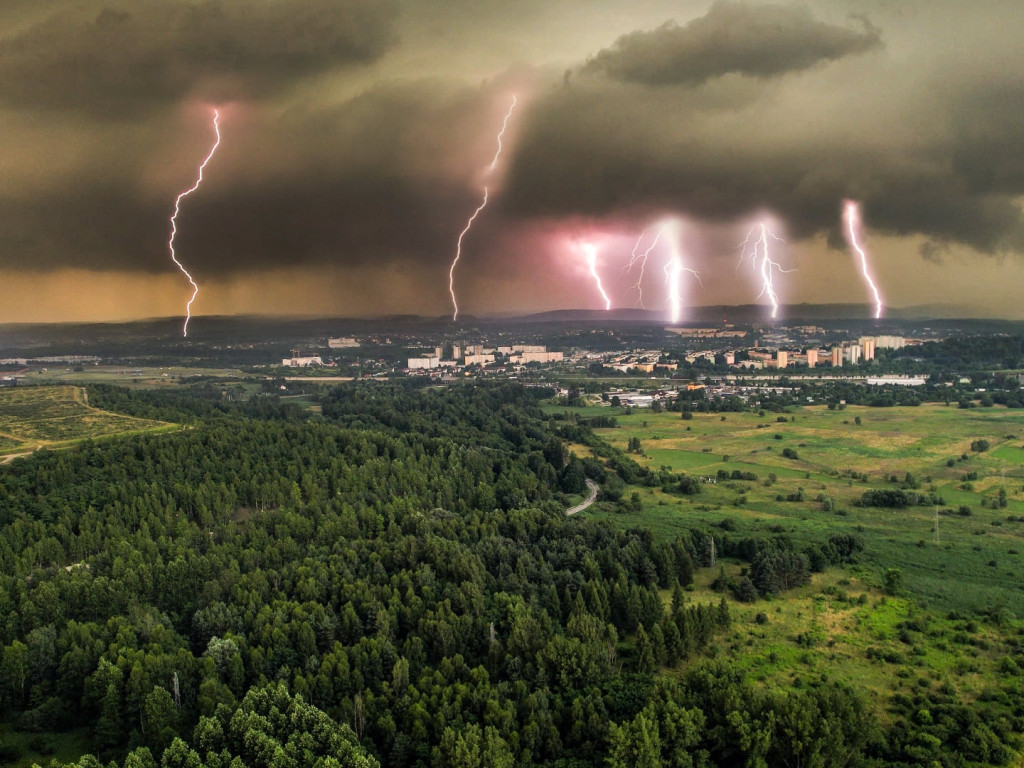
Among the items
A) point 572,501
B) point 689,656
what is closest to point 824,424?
point 572,501

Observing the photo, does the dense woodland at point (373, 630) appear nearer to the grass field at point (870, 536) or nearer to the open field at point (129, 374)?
the grass field at point (870, 536)

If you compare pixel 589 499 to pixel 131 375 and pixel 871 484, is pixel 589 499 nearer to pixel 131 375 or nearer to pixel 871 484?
pixel 871 484

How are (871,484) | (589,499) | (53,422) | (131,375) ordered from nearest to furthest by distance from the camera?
(589,499) → (871,484) → (53,422) → (131,375)

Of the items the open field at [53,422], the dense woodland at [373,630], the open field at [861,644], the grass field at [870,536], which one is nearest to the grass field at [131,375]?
the open field at [53,422]

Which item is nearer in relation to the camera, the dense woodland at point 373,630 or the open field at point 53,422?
the dense woodland at point 373,630

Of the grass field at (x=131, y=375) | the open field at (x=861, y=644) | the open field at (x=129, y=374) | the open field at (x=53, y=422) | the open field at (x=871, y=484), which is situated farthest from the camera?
the open field at (x=129, y=374)

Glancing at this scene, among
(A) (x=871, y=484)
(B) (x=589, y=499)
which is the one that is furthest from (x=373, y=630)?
(A) (x=871, y=484)

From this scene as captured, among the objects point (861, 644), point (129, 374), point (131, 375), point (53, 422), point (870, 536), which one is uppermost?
point (129, 374)
